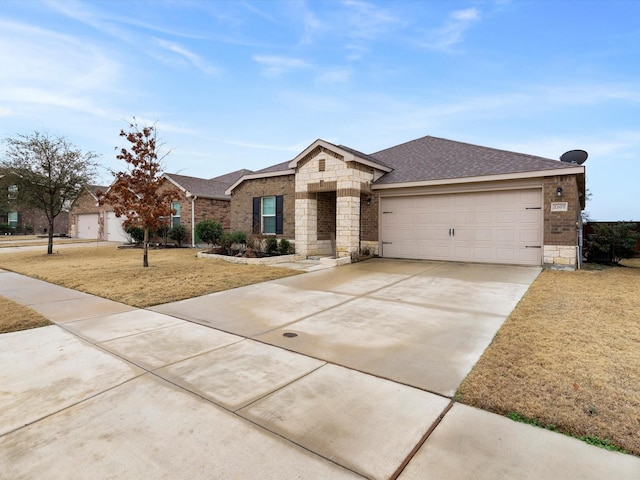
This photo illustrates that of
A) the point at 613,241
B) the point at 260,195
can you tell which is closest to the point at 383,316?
the point at 613,241

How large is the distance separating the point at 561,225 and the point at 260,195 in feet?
37.8

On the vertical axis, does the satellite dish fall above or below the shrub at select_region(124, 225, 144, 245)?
above

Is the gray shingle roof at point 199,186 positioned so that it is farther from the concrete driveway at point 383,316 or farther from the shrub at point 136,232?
the concrete driveway at point 383,316

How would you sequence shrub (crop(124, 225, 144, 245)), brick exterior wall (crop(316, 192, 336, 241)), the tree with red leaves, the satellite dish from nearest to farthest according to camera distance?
the tree with red leaves → the satellite dish → brick exterior wall (crop(316, 192, 336, 241)) → shrub (crop(124, 225, 144, 245))

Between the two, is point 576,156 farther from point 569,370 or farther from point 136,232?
point 136,232

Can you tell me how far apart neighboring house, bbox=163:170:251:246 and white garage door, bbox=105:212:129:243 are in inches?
293

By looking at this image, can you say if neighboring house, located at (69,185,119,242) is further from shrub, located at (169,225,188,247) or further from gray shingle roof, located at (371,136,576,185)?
gray shingle roof, located at (371,136,576,185)

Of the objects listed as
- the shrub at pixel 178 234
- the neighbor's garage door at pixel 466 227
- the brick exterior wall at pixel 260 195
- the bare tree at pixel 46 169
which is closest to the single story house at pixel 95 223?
the shrub at pixel 178 234

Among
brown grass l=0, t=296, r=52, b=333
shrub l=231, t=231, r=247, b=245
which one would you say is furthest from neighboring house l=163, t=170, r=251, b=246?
brown grass l=0, t=296, r=52, b=333

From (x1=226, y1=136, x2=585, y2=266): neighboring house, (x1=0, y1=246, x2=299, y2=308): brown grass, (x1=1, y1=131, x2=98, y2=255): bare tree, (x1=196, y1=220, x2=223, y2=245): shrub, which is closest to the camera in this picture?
(x1=0, y1=246, x2=299, y2=308): brown grass

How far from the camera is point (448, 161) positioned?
513 inches

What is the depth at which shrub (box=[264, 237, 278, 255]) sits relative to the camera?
1384cm

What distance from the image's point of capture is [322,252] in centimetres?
1426

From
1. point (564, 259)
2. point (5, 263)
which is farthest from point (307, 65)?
point (5, 263)
